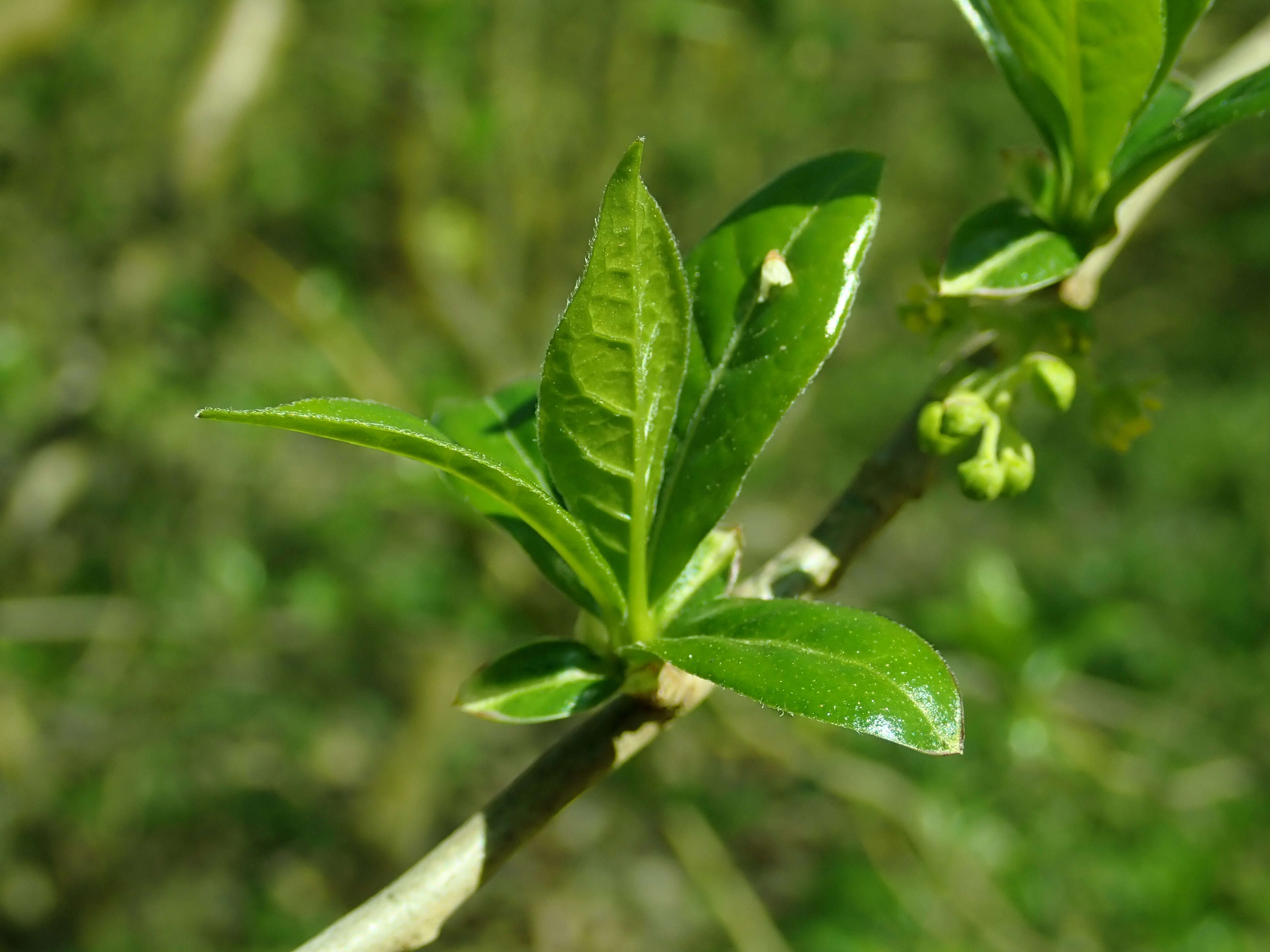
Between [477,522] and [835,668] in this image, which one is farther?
[477,522]

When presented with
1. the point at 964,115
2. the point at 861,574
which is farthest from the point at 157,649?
the point at 861,574

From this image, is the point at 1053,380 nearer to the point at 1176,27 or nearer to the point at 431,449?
the point at 1176,27

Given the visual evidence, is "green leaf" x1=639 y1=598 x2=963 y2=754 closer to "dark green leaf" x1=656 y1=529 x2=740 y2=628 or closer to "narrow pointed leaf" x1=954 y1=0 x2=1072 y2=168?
"dark green leaf" x1=656 y1=529 x2=740 y2=628

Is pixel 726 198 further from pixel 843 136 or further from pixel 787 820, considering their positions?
pixel 787 820

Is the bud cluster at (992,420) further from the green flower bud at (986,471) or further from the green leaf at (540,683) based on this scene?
the green leaf at (540,683)

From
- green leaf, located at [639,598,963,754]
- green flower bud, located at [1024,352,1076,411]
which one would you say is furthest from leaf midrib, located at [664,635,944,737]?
green flower bud, located at [1024,352,1076,411]

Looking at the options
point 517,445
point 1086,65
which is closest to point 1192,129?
point 1086,65
